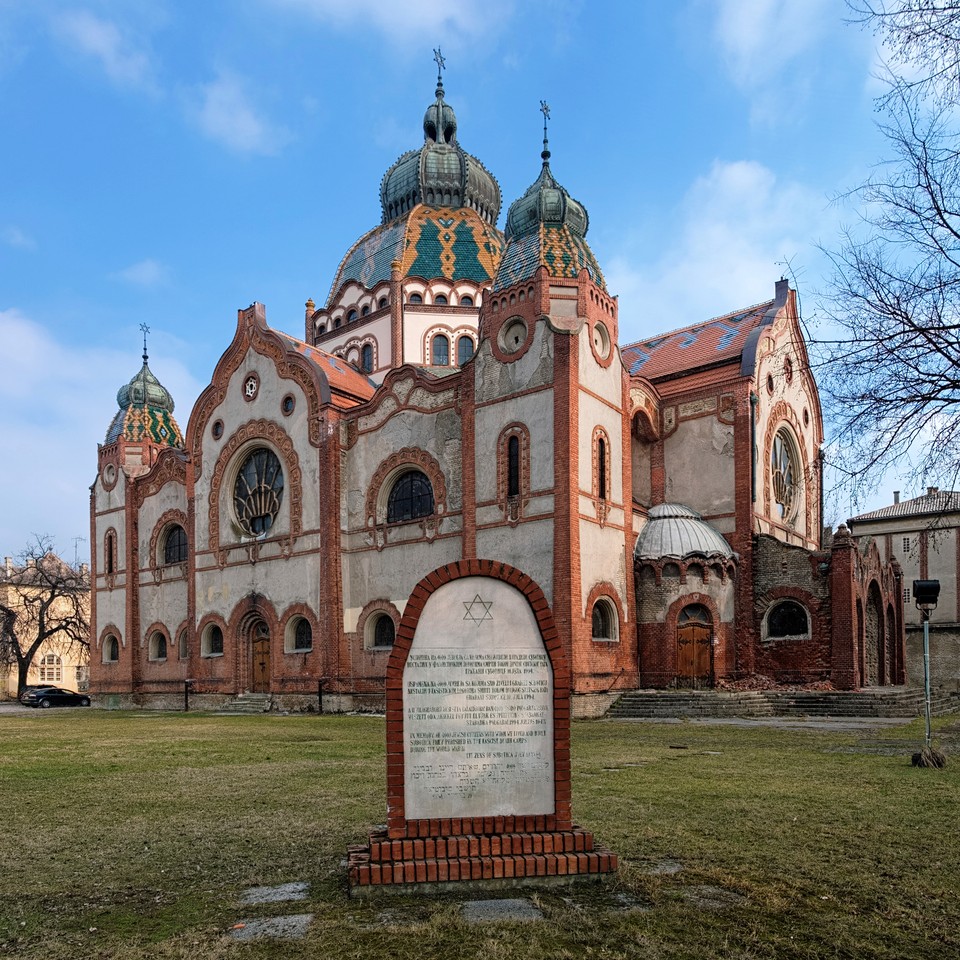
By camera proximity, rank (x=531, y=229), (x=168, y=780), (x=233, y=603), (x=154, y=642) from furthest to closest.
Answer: (x=154, y=642), (x=233, y=603), (x=531, y=229), (x=168, y=780)

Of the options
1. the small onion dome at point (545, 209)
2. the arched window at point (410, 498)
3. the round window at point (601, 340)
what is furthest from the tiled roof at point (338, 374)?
the round window at point (601, 340)

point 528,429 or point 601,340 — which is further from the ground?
point 601,340

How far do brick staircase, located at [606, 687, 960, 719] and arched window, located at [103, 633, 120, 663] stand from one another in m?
25.7

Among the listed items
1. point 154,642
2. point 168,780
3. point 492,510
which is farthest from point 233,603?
point 168,780

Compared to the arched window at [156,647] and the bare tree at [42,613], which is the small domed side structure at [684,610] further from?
the bare tree at [42,613]

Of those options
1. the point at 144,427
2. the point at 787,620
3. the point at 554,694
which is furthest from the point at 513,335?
the point at 144,427

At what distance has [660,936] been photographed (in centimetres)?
501

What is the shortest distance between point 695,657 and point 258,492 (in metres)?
16.9

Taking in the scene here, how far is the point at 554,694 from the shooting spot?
6465 millimetres

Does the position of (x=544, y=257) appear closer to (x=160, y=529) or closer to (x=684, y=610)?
(x=684, y=610)

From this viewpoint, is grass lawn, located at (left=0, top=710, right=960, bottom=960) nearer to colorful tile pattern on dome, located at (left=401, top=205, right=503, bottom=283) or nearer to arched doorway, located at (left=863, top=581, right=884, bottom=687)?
arched doorway, located at (left=863, top=581, right=884, bottom=687)

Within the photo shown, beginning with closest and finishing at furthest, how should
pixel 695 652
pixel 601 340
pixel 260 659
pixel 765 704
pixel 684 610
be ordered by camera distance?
pixel 765 704
pixel 695 652
pixel 684 610
pixel 601 340
pixel 260 659

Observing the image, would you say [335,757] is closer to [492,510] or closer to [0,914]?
[0,914]

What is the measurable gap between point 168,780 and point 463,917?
7.70m
